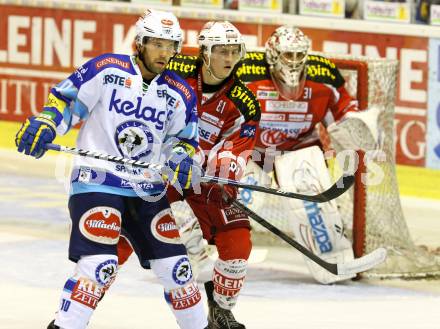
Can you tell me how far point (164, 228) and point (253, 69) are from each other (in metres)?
2.52

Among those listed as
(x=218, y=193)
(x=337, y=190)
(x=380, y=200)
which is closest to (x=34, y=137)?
(x=218, y=193)

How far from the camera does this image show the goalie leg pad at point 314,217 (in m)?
8.72

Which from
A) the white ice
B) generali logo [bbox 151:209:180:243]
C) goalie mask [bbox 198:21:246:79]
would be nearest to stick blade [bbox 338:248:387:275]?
the white ice

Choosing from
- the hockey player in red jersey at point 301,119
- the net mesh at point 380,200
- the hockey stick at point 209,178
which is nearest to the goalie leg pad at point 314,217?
the hockey player in red jersey at point 301,119

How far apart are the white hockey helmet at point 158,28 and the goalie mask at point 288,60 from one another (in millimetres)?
2149

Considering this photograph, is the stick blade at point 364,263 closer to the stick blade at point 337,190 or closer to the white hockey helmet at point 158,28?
the stick blade at point 337,190

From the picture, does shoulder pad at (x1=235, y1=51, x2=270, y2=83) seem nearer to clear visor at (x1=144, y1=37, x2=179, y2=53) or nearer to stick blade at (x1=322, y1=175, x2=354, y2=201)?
stick blade at (x1=322, y1=175, x2=354, y2=201)

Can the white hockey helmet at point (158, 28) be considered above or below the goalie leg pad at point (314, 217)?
above

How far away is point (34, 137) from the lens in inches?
245

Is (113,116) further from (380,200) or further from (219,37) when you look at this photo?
(380,200)

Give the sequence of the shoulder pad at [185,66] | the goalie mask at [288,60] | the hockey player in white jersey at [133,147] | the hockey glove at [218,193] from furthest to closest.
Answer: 1. the goalie mask at [288,60]
2. the shoulder pad at [185,66]
3. the hockey glove at [218,193]
4. the hockey player in white jersey at [133,147]

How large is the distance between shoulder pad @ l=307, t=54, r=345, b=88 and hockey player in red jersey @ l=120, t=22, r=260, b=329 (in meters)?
→ 1.41

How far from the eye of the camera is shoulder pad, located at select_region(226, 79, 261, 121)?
7.38 metres

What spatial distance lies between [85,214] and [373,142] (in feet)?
9.65
